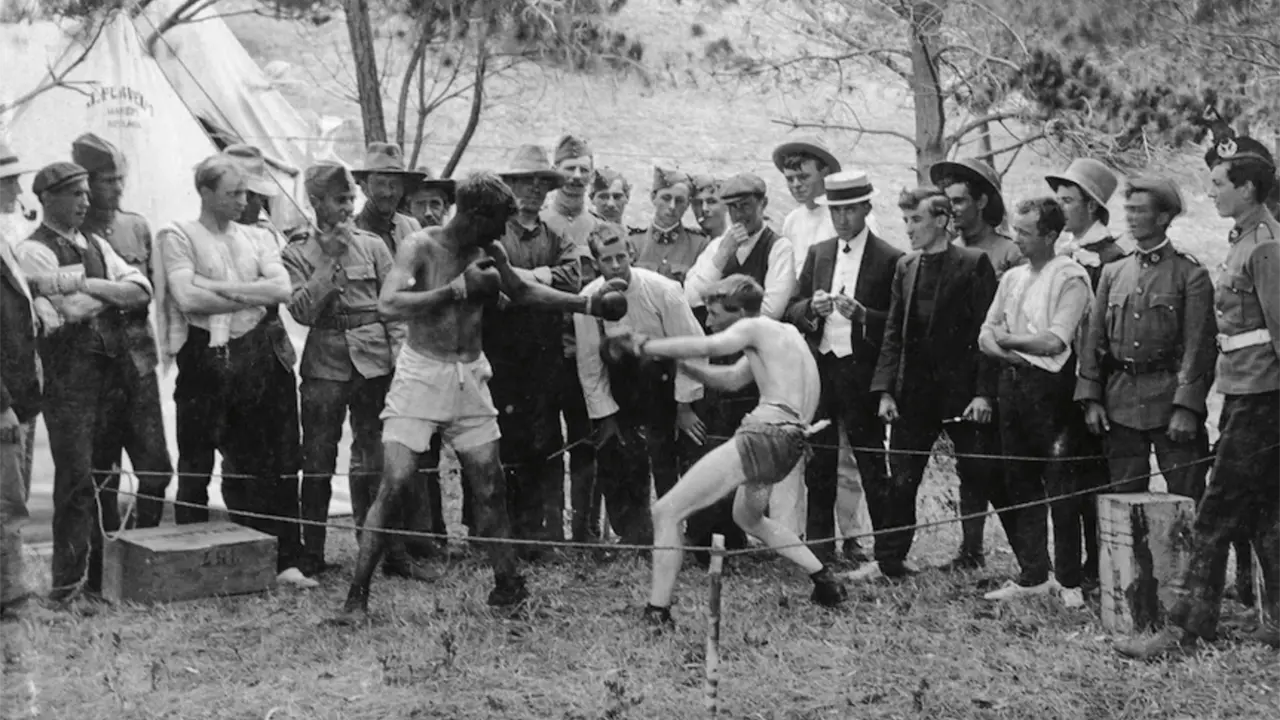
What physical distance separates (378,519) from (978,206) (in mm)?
3285

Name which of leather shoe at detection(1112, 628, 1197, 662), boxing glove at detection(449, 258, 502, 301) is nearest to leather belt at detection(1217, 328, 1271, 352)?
leather shoe at detection(1112, 628, 1197, 662)

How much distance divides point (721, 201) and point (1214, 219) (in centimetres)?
1626

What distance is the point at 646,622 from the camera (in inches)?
249

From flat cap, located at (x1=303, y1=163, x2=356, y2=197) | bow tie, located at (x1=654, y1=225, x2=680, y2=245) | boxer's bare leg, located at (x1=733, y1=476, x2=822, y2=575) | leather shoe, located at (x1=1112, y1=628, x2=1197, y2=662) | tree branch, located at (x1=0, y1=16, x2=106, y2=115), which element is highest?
tree branch, located at (x1=0, y1=16, x2=106, y2=115)

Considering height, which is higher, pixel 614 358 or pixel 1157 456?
pixel 614 358

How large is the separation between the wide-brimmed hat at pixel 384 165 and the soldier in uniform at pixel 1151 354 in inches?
139

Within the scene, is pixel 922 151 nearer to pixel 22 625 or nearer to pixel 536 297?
pixel 536 297

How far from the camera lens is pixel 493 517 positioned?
6.61 m

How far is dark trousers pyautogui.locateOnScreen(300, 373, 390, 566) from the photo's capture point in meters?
7.48

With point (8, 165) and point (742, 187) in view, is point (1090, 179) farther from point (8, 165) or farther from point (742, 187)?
point (8, 165)

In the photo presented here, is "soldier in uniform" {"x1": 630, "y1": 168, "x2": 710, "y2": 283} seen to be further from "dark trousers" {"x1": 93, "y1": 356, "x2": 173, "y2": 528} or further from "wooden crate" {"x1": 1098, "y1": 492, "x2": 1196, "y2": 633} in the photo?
"wooden crate" {"x1": 1098, "y1": 492, "x2": 1196, "y2": 633}

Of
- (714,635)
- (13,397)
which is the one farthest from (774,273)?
(13,397)

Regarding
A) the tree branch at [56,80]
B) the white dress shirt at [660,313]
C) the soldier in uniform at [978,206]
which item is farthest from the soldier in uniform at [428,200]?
the soldier in uniform at [978,206]

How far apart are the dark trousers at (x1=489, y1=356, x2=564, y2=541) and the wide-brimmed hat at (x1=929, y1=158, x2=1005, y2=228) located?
2.13m
